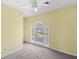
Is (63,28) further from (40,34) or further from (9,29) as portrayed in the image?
(9,29)

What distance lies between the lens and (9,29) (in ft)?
12.8

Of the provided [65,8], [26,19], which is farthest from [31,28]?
[65,8]

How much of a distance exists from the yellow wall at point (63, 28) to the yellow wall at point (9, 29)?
2.10 metres

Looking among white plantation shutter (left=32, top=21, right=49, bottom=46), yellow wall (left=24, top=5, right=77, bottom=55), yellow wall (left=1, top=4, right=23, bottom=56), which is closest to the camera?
yellow wall (left=1, top=4, right=23, bottom=56)

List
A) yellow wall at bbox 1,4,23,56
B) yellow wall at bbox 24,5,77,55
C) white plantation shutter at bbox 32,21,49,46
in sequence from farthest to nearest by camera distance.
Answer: white plantation shutter at bbox 32,21,49,46
yellow wall at bbox 24,5,77,55
yellow wall at bbox 1,4,23,56

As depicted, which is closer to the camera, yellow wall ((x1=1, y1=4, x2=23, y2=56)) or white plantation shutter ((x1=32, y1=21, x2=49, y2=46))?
yellow wall ((x1=1, y1=4, x2=23, y2=56))

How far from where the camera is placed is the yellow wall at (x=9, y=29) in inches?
139

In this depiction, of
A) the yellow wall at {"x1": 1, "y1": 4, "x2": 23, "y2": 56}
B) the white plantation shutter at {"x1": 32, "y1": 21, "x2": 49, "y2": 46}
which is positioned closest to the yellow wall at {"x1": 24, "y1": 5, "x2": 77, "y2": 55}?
the white plantation shutter at {"x1": 32, "y1": 21, "x2": 49, "y2": 46}

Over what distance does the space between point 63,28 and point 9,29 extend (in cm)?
290

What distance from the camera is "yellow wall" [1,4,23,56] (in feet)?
11.6

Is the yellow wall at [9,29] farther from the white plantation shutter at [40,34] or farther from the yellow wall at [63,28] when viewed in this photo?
the yellow wall at [63,28]

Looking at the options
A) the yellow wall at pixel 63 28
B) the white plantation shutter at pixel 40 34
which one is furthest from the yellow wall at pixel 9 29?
the yellow wall at pixel 63 28

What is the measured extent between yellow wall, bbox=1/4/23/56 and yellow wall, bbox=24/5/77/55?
2.10m

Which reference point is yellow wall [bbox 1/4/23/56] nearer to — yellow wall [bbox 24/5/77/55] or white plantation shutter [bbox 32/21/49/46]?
white plantation shutter [bbox 32/21/49/46]
